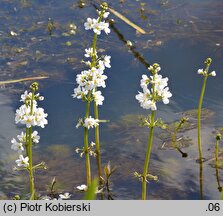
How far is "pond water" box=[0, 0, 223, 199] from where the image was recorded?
17.1ft

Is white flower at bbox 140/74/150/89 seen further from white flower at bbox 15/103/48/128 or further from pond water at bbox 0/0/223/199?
pond water at bbox 0/0/223/199

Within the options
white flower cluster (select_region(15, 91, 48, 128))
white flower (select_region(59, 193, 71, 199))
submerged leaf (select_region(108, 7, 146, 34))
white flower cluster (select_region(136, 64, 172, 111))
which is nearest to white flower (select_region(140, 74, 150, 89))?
white flower cluster (select_region(136, 64, 172, 111))

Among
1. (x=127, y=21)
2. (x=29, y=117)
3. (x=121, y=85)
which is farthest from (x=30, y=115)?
(x=127, y=21)

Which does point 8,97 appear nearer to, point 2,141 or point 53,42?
point 2,141

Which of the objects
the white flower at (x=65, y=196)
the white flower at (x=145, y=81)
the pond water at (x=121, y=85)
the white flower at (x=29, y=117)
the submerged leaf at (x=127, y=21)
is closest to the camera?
the white flower at (x=29, y=117)

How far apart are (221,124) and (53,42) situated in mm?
3397

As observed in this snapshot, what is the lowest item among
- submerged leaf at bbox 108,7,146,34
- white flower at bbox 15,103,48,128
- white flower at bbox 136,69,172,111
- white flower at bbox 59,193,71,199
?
white flower at bbox 59,193,71,199

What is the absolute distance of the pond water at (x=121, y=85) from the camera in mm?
5207

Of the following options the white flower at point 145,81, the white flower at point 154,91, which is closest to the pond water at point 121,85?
the white flower at point 154,91

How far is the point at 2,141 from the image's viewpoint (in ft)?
19.3

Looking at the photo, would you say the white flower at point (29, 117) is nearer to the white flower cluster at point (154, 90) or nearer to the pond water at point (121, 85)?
the white flower cluster at point (154, 90)
